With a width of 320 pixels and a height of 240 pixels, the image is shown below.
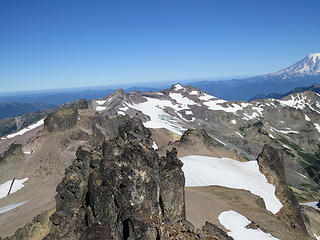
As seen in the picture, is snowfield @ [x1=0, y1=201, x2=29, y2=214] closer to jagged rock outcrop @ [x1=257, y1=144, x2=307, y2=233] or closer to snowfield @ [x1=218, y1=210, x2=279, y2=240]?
snowfield @ [x1=218, y1=210, x2=279, y2=240]

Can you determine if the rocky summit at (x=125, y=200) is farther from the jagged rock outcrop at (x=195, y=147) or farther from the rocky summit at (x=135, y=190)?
the jagged rock outcrop at (x=195, y=147)

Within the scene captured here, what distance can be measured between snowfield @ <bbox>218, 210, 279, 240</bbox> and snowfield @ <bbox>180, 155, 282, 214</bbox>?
12.5 meters

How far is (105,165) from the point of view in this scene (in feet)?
75.0

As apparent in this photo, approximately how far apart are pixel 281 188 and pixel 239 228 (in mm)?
25102

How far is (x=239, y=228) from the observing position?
2831cm

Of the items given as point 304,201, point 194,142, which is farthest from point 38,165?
point 304,201

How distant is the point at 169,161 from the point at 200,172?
23.1 meters

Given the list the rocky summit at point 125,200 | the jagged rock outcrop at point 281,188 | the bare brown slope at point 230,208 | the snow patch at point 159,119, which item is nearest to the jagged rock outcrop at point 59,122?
the snow patch at point 159,119

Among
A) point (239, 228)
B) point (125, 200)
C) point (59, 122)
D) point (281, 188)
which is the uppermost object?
point (125, 200)

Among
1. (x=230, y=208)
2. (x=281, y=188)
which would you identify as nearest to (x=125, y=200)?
(x=230, y=208)

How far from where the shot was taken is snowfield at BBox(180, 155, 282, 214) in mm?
45562

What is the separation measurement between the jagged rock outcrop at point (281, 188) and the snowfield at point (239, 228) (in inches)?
464

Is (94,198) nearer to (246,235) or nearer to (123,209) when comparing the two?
(123,209)

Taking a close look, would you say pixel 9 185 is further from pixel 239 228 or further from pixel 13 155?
pixel 239 228
